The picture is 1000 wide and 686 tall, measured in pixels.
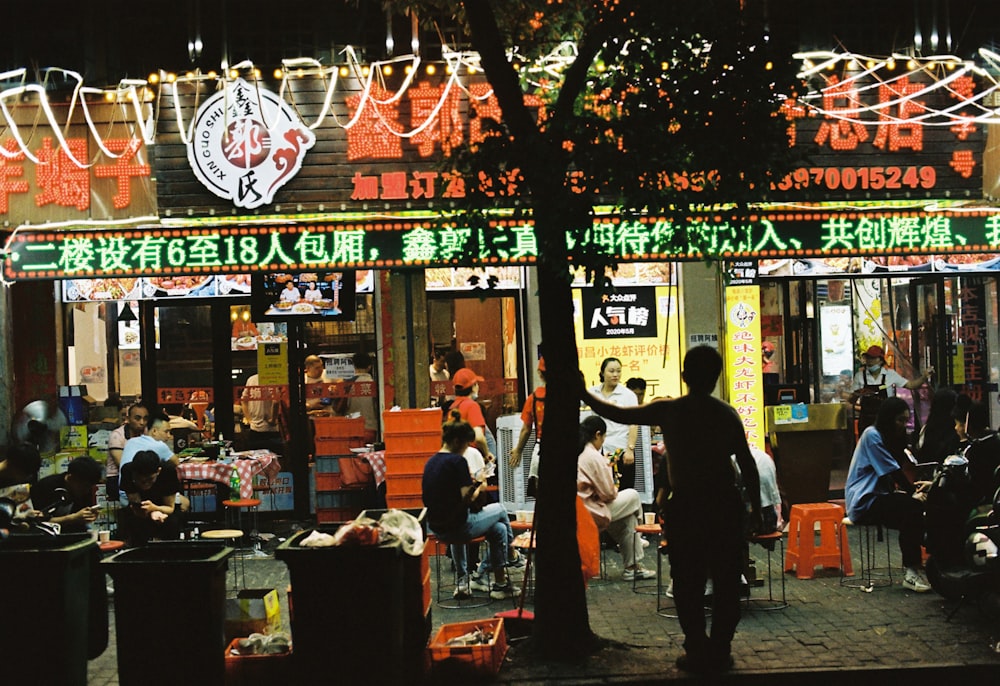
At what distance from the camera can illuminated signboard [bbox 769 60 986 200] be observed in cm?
1203

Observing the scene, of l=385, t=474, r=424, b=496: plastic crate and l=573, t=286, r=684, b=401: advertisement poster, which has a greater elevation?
l=573, t=286, r=684, b=401: advertisement poster

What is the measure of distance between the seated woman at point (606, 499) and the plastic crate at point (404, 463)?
7.74ft

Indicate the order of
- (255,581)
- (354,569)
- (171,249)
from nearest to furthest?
(354,569) → (255,581) → (171,249)

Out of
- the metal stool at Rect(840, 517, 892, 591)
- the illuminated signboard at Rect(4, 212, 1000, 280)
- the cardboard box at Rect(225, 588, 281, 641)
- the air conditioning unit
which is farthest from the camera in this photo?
the air conditioning unit

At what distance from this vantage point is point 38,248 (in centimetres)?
1142

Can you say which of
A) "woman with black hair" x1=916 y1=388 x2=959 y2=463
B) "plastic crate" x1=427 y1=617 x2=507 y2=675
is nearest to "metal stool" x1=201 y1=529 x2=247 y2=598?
"plastic crate" x1=427 y1=617 x2=507 y2=675

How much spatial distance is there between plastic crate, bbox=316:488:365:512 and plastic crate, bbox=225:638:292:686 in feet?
19.4

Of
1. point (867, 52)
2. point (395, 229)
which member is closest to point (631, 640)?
point (395, 229)

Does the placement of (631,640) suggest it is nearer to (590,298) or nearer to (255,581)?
(255,581)

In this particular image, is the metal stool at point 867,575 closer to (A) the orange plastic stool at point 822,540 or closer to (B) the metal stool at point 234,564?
(A) the orange plastic stool at point 822,540

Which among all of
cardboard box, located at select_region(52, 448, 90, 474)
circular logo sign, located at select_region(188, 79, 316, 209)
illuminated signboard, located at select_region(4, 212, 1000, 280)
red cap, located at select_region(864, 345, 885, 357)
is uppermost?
circular logo sign, located at select_region(188, 79, 316, 209)

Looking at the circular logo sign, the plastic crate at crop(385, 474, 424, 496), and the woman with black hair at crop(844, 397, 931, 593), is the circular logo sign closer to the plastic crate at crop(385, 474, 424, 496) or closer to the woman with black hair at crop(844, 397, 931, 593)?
the plastic crate at crop(385, 474, 424, 496)

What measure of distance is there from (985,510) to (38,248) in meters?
9.85

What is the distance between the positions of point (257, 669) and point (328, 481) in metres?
6.03
